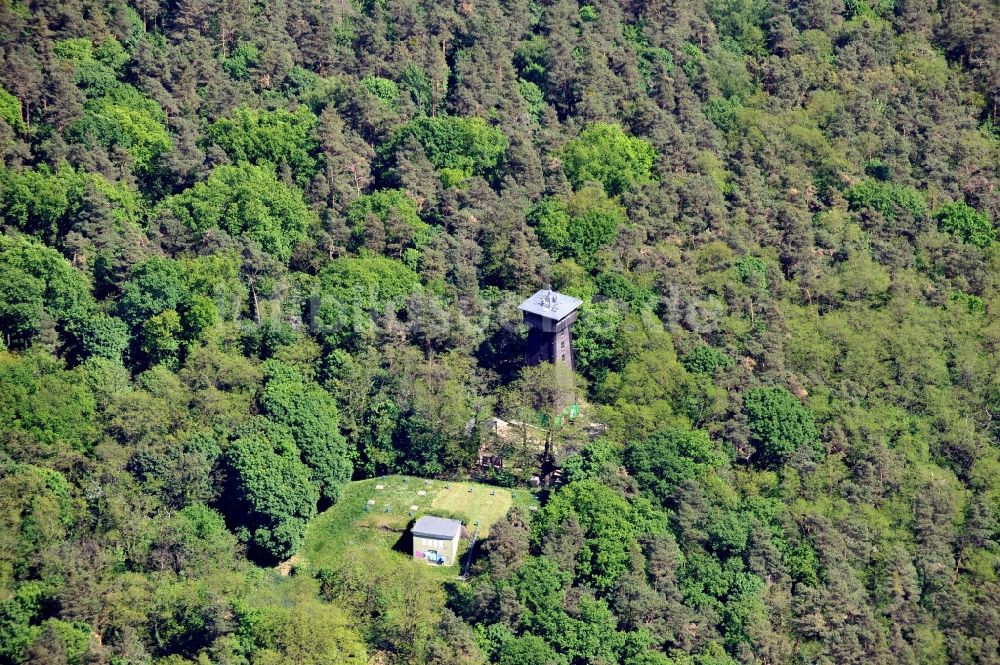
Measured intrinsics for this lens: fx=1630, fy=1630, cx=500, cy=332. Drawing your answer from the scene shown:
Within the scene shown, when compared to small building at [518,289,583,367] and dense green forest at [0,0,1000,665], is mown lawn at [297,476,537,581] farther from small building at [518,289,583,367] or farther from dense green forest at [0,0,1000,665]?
small building at [518,289,583,367]

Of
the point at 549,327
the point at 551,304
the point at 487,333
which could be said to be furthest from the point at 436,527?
the point at 551,304

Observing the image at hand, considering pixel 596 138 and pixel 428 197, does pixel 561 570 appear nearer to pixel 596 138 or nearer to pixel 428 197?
pixel 428 197

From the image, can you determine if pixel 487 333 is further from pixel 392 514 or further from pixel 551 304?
pixel 392 514

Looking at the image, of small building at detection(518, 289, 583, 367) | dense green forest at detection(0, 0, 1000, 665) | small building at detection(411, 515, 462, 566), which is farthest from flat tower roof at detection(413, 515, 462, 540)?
small building at detection(518, 289, 583, 367)

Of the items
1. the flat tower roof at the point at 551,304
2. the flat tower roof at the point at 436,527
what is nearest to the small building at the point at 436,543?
the flat tower roof at the point at 436,527

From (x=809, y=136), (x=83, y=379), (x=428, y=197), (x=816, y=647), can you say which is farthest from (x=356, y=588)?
(x=809, y=136)
